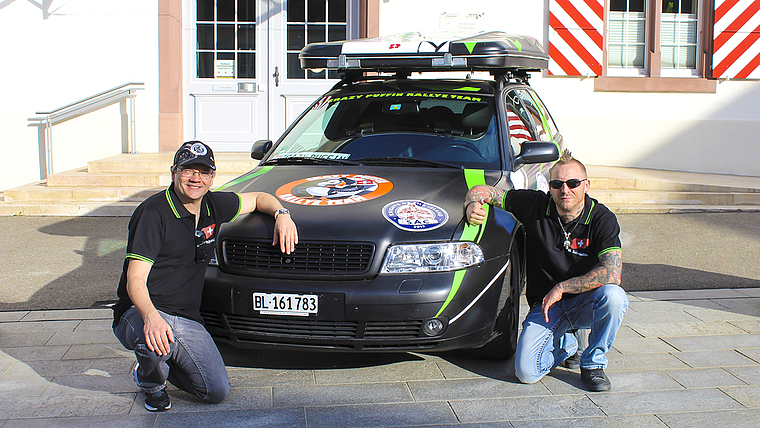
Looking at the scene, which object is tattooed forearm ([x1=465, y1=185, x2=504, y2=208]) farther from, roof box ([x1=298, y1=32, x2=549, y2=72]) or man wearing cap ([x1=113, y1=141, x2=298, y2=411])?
roof box ([x1=298, y1=32, x2=549, y2=72])

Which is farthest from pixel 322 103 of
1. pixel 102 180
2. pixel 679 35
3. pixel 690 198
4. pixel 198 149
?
pixel 679 35

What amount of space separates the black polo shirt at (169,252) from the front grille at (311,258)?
0.76 ft

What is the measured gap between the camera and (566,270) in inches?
156

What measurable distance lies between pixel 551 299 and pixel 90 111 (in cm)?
964

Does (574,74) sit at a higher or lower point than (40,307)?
higher

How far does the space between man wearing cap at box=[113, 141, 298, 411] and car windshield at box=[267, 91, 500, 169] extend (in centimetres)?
134

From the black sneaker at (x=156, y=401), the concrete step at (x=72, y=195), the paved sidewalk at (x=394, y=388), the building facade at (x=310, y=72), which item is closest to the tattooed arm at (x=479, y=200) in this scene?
the paved sidewalk at (x=394, y=388)

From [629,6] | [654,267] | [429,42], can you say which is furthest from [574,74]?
[429,42]

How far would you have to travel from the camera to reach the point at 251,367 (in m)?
4.15

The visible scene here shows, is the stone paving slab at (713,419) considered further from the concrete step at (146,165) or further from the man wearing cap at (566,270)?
the concrete step at (146,165)

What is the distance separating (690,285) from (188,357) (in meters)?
4.22

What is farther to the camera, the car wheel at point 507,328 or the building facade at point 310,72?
the building facade at point 310,72

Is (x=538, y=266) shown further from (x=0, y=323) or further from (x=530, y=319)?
(x=0, y=323)

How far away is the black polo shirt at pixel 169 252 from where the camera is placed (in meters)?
3.47
